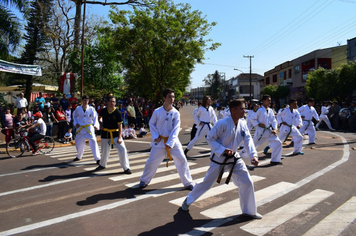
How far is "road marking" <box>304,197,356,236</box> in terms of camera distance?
3987 mm

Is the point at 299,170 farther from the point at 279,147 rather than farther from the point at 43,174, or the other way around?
the point at 43,174

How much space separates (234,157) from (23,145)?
895 cm

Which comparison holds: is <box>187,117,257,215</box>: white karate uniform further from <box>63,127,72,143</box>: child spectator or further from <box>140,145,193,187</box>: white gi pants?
<box>63,127,72,143</box>: child spectator

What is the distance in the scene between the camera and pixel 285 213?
4652 millimetres

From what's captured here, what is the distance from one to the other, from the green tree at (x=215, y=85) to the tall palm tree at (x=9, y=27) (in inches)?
3593

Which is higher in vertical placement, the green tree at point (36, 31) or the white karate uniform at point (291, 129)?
the green tree at point (36, 31)

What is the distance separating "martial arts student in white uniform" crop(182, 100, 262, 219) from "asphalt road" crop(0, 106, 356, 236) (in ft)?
1.20

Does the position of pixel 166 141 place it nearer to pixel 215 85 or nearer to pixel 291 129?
pixel 291 129

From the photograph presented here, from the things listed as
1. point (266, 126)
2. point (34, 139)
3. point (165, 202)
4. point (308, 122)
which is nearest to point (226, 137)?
point (165, 202)

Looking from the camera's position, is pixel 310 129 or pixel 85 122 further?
pixel 310 129

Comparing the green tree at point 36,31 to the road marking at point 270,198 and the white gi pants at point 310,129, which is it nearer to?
the white gi pants at point 310,129

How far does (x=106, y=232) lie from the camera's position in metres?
4.03

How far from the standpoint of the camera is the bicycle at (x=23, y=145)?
10.4m

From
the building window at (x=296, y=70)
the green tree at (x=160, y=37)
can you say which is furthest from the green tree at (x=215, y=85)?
the green tree at (x=160, y=37)
